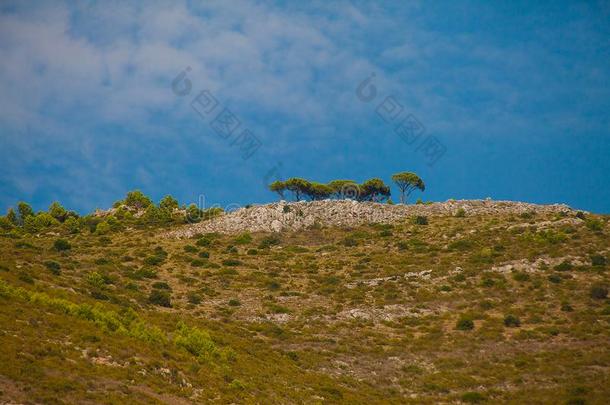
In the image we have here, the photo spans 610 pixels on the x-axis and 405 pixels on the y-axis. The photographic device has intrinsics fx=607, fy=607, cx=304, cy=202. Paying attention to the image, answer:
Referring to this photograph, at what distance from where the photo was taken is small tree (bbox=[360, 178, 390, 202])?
121750 millimetres

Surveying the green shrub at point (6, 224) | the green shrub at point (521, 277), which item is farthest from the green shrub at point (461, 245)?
the green shrub at point (6, 224)

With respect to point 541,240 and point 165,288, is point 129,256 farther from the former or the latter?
point 541,240

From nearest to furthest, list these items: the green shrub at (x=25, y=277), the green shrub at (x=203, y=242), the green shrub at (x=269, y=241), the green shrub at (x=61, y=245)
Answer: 1. the green shrub at (x=25, y=277)
2. the green shrub at (x=61, y=245)
3. the green shrub at (x=269, y=241)
4. the green shrub at (x=203, y=242)

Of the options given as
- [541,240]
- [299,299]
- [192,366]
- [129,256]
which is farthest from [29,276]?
[541,240]

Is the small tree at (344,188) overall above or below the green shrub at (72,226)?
above

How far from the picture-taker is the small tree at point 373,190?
122 meters

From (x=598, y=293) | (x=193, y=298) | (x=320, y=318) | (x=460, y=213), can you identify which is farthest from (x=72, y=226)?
(x=598, y=293)

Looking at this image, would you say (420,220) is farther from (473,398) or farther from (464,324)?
(473,398)

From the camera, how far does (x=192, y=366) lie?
36.6m

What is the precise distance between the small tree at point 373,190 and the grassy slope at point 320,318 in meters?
29.4

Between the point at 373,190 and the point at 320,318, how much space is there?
6546 centimetres

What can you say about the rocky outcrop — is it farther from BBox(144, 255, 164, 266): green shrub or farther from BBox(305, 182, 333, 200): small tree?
BBox(305, 182, 333, 200): small tree

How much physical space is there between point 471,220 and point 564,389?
53502mm

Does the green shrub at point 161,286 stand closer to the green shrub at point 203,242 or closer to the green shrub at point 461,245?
the green shrub at point 203,242
